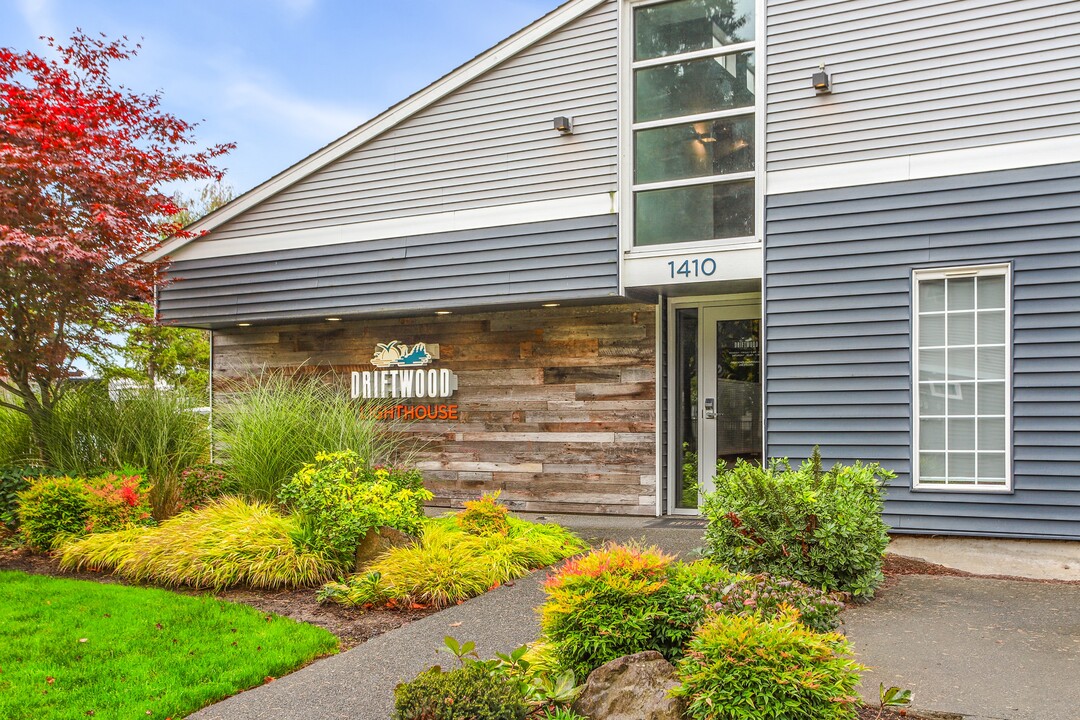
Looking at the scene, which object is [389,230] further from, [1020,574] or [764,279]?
[1020,574]

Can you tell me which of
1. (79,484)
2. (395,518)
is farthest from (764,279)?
(79,484)

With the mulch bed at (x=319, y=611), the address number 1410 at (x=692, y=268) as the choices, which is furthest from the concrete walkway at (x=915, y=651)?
the address number 1410 at (x=692, y=268)

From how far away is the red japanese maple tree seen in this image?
844 centimetres

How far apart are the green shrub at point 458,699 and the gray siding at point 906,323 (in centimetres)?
490

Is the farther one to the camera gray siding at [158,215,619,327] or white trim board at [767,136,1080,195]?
gray siding at [158,215,619,327]

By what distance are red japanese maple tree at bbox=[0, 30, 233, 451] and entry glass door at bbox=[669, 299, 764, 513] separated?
5.74m

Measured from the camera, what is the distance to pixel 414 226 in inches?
376

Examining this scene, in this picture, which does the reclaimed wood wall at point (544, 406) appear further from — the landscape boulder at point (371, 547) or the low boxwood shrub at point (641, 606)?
the low boxwood shrub at point (641, 606)

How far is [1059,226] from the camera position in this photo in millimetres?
6812

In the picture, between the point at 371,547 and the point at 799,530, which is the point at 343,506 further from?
the point at 799,530

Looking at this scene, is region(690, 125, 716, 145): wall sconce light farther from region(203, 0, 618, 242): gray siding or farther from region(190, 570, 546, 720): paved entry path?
region(190, 570, 546, 720): paved entry path

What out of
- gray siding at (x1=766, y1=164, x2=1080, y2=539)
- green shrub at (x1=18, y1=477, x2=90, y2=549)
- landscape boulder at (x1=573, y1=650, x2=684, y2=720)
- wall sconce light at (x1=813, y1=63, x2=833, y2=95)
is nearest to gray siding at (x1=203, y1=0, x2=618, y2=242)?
wall sconce light at (x1=813, y1=63, x2=833, y2=95)

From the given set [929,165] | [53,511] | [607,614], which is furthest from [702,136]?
[53,511]

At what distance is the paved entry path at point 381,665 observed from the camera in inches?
153
